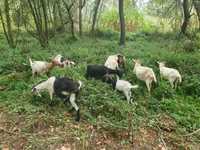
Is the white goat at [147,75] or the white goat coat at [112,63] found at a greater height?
the white goat coat at [112,63]

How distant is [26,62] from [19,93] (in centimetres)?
194

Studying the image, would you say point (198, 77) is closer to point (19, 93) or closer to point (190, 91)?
point (190, 91)

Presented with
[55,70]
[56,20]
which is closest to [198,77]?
[55,70]

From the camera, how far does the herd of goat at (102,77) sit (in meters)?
5.46

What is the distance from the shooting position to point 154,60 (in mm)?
8461

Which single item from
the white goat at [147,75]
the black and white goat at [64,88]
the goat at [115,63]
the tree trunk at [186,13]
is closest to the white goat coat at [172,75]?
the white goat at [147,75]

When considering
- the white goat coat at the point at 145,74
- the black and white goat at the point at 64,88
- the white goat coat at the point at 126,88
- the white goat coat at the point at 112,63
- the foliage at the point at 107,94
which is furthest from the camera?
the white goat coat at the point at 112,63

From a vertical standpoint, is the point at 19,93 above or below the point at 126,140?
above

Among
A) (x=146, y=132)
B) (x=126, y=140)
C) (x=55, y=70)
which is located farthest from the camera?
(x=55, y=70)

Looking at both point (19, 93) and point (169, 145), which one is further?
point (19, 93)

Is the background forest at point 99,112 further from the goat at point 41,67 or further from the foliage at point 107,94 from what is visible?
the goat at point 41,67

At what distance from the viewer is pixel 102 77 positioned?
22.1 feet

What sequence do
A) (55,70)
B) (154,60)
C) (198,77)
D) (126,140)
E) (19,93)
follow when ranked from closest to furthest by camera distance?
(126,140)
(19,93)
(55,70)
(198,77)
(154,60)

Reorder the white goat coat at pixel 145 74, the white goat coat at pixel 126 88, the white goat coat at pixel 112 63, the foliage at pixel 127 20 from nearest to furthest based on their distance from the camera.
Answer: the white goat coat at pixel 126 88 → the white goat coat at pixel 145 74 → the white goat coat at pixel 112 63 → the foliage at pixel 127 20
